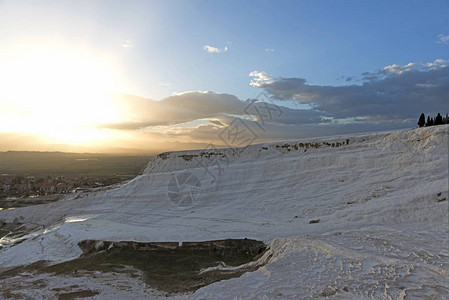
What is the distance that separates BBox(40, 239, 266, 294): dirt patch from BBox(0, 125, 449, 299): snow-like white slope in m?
1.05

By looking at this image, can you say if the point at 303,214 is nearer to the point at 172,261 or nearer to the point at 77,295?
the point at 172,261

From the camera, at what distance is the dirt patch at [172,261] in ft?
40.2

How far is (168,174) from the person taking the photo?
3419 cm

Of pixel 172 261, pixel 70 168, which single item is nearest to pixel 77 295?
pixel 172 261

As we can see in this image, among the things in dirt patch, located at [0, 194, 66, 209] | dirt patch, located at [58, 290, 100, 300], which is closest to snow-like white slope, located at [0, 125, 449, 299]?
dirt patch, located at [58, 290, 100, 300]

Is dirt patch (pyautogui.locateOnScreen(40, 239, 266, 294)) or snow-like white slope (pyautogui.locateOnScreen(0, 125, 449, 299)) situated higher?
snow-like white slope (pyautogui.locateOnScreen(0, 125, 449, 299))

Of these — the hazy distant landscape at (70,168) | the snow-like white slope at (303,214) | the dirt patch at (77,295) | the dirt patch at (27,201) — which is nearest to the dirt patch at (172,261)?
the snow-like white slope at (303,214)

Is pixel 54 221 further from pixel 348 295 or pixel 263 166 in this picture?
pixel 348 295

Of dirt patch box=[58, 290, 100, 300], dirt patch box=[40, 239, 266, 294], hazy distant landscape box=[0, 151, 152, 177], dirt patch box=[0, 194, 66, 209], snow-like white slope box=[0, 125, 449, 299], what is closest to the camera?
snow-like white slope box=[0, 125, 449, 299]

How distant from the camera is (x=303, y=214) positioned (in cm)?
2161

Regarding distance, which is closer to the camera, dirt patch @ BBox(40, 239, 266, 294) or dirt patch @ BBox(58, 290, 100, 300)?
dirt patch @ BBox(58, 290, 100, 300)

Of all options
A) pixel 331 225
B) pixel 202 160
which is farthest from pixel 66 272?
pixel 202 160

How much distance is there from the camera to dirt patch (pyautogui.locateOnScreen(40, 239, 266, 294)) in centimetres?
1224

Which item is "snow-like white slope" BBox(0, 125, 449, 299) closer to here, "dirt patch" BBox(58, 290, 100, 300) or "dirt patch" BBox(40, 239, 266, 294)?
"dirt patch" BBox(40, 239, 266, 294)
